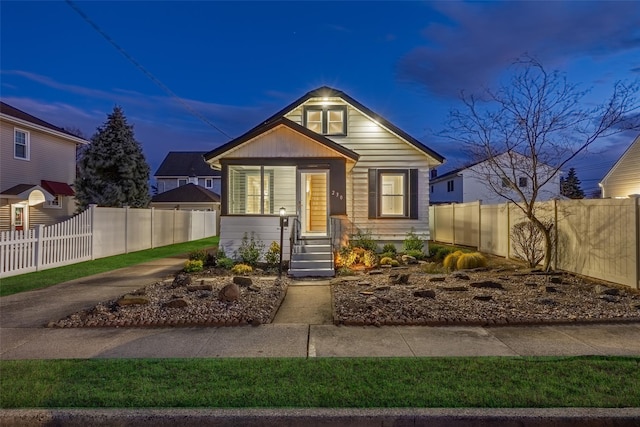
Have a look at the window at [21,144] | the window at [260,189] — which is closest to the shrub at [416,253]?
the window at [260,189]

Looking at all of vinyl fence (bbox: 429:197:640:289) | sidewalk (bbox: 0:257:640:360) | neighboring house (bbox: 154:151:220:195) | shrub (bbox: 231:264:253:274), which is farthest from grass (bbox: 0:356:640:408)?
neighboring house (bbox: 154:151:220:195)

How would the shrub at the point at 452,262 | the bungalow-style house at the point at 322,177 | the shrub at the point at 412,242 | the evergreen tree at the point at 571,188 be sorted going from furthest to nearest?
the shrub at the point at 412,242 → the bungalow-style house at the point at 322,177 → the evergreen tree at the point at 571,188 → the shrub at the point at 452,262

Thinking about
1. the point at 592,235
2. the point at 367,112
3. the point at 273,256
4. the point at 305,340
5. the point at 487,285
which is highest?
the point at 367,112

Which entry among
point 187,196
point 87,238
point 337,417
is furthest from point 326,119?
point 187,196

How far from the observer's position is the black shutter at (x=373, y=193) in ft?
50.0

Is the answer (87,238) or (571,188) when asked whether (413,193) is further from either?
(87,238)

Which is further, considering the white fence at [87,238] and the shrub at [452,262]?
the shrub at [452,262]

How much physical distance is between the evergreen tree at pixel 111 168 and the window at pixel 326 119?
1081 cm

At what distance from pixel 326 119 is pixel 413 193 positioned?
14.1ft

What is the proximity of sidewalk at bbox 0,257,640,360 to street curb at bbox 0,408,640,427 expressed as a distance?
1.45 m

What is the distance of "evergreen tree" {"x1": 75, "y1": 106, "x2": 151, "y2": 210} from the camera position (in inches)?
810

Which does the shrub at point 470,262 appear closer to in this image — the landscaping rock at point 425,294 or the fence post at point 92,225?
the landscaping rock at point 425,294

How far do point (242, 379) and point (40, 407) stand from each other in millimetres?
1724

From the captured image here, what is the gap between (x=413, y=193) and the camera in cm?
1523
